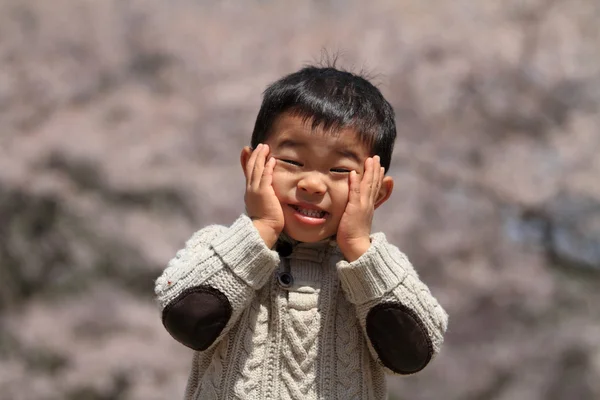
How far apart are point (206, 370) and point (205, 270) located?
27 cm

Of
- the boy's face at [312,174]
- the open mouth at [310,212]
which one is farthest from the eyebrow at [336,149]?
the open mouth at [310,212]

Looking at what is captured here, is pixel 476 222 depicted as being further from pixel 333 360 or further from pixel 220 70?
pixel 333 360

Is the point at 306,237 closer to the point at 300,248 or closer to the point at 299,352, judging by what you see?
the point at 300,248

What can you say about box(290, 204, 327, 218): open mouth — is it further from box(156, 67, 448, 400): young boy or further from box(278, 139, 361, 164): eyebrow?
box(278, 139, 361, 164): eyebrow

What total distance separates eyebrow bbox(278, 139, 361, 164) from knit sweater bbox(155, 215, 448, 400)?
0.17 meters

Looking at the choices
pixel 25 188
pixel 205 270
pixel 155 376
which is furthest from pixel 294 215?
pixel 25 188

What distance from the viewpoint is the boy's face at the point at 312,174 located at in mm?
1689

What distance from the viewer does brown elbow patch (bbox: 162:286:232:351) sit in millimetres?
1626

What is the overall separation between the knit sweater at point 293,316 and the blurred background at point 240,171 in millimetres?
2271

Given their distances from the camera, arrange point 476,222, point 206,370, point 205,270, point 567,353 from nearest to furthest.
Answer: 1. point 205,270
2. point 206,370
3. point 567,353
4. point 476,222

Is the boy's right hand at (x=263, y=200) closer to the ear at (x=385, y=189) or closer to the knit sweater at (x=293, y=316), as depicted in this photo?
the knit sweater at (x=293, y=316)

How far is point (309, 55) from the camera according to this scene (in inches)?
191

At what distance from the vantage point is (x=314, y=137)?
66.5 inches

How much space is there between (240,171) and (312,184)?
2.90 meters
